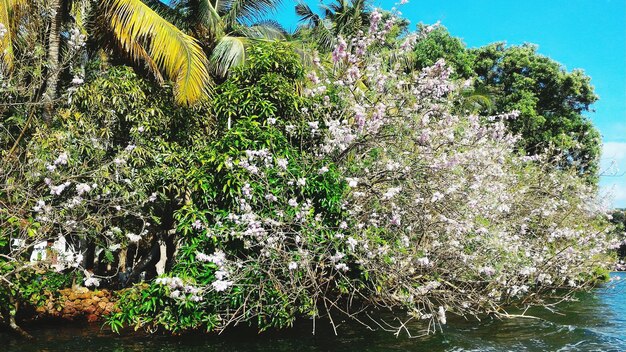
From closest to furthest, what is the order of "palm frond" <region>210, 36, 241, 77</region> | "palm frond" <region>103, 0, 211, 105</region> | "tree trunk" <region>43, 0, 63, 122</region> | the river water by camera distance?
the river water → "tree trunk" <region>43, 0, 63, 122</region> → "palm frond" <region>103, 0, 211, 105</region> → "palm frond" <region>210, 36, 241, 77</region>

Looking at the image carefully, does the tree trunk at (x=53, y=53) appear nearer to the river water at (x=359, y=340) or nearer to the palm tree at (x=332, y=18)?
the river water at (x=359, y=340)

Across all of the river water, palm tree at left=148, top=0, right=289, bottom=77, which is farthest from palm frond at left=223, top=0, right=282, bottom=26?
the river water

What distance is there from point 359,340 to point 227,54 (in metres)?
7.66

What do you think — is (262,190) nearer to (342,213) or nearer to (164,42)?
(342,213)

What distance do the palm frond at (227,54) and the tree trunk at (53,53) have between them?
3.72m

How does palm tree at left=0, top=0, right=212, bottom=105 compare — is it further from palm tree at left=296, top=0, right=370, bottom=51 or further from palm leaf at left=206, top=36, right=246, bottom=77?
palm tree at left=296, top=0, right=370, bottom=51

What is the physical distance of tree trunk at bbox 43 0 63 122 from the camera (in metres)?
9.05

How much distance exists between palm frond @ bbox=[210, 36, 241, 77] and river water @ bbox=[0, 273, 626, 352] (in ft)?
21.4

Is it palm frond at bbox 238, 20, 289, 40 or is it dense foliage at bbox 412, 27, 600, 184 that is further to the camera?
dense foliage at bbox 412, 27, 600, 184

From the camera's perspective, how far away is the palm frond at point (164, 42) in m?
10.2

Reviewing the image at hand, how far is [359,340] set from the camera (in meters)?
8.34

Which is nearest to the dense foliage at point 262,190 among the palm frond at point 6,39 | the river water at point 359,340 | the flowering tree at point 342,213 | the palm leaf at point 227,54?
the flowering tree at point 342,213

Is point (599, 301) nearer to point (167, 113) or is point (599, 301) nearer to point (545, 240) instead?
point (545, 240)

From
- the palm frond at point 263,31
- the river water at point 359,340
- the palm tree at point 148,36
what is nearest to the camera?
the river water at point 359,340
